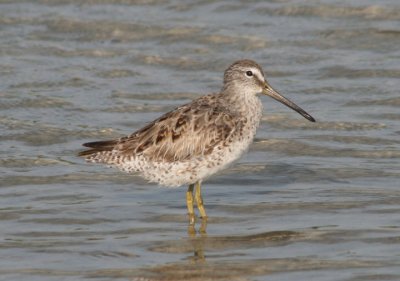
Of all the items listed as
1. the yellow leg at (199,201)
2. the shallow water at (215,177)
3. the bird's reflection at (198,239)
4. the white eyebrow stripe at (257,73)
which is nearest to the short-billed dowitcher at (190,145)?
the yellow leg at (199,201)

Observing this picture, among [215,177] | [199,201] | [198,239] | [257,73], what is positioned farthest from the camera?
[215,177]

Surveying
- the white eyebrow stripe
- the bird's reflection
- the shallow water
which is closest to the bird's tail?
the shallow water

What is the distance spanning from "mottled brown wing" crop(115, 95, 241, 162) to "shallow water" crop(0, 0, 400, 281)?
0.52 metres

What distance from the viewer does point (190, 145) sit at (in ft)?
31.3

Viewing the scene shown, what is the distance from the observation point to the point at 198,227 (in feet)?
30.6

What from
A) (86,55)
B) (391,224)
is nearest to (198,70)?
(86,55)

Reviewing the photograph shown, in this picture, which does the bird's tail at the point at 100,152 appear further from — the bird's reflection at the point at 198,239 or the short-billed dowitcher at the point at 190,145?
the bird's reflection at the point at 198,239

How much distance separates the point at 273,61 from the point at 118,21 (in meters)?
2.57

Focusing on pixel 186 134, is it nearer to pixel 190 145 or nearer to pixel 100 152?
pixel 190 145

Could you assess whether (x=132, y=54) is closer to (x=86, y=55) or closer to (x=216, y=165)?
(x=86, y=55)

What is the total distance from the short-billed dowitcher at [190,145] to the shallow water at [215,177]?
1.21ft

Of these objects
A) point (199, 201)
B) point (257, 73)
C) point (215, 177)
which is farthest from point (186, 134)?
point (215, 177)

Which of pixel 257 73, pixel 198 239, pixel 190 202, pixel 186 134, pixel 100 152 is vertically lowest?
pixel 198 239

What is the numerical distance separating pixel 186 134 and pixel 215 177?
4.35 feet
